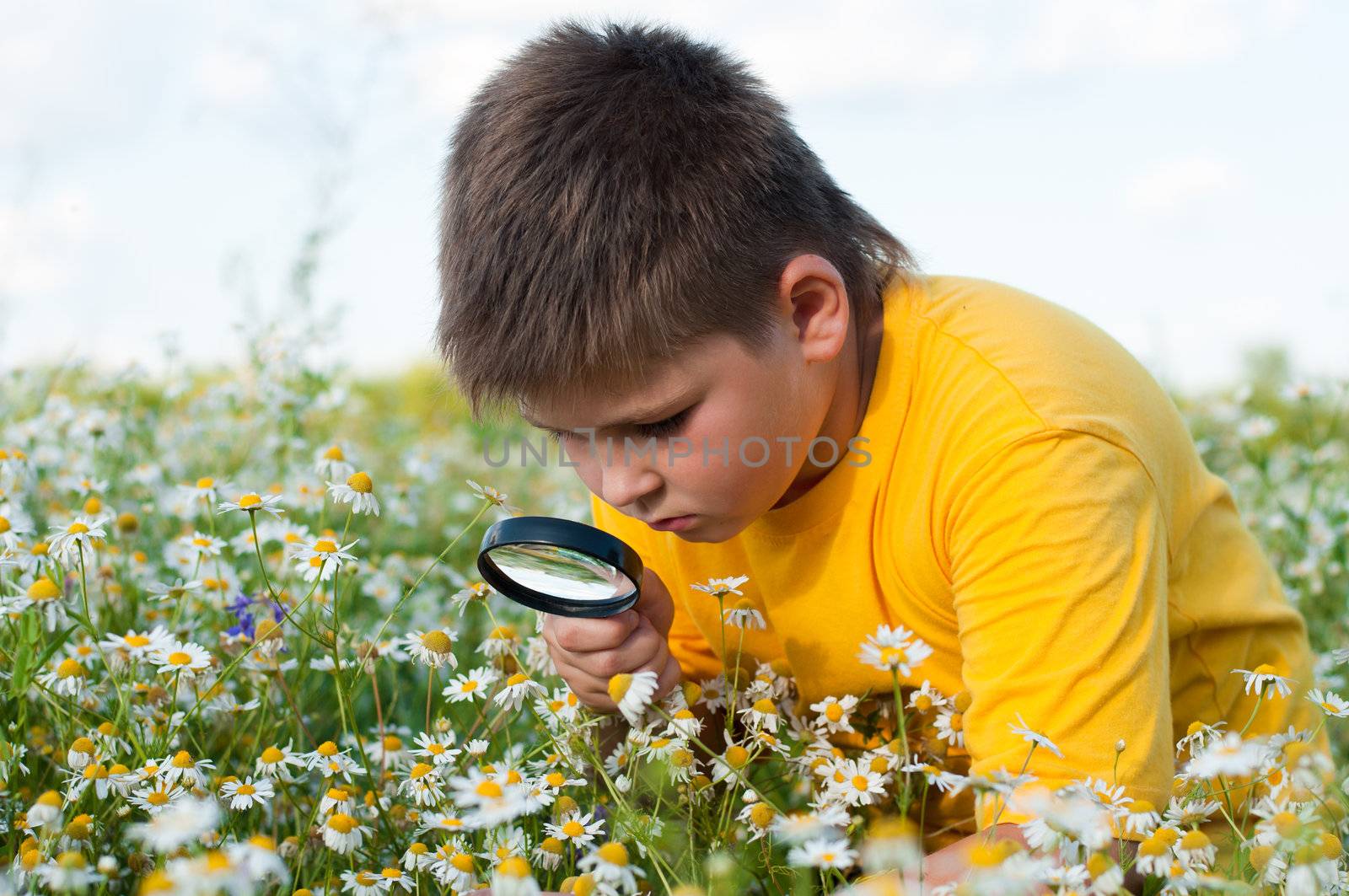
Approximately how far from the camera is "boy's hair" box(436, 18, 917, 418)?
1548 millimetres

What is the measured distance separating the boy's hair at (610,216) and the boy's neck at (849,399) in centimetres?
5

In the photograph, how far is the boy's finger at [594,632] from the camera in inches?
68.6

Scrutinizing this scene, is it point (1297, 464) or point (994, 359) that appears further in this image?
point (1297, 464)

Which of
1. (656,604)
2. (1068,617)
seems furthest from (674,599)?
(1068,617)

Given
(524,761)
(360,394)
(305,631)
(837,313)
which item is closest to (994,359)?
(837,313)

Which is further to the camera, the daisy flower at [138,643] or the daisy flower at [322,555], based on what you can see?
the daisy flower at [138,643]

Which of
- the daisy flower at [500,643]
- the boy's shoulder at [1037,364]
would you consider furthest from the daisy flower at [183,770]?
the boy's shoulder at [1037,364]

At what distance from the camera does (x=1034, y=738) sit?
1294 mm

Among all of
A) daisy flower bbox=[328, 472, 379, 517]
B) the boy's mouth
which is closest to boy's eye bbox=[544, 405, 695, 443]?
the boy's mouth

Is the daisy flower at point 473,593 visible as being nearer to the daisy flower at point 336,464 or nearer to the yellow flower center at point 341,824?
the yellow flower center at point 341,824

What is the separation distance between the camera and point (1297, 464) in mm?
3336

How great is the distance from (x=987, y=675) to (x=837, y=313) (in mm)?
513

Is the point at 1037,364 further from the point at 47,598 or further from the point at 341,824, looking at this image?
the point at 47,598

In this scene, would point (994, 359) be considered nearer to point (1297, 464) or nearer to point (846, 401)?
point (846, 401)
